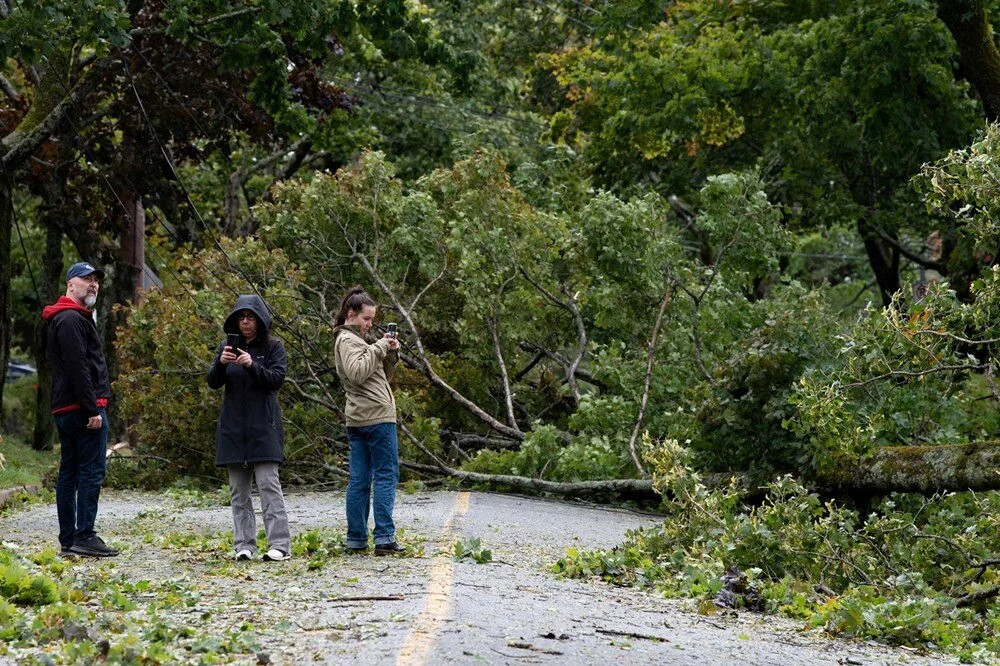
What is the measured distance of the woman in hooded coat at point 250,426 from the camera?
370 inches

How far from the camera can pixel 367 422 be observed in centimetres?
953

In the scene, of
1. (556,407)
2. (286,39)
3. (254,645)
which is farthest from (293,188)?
(254,645)

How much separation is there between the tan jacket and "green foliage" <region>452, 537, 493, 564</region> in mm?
Answer: 1003

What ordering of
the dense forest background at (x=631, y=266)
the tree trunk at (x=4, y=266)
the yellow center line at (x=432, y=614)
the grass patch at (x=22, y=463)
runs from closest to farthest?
the yellow center line at (x=432, y=614)
the dense forest background at (x=631, y=266)
the tree trunk at (x=4, y=266)
the grass patch at (x=22, y=463)

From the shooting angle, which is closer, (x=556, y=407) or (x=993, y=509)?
(x=993, y=509)

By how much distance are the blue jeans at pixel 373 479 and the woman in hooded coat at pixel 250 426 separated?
0.50m

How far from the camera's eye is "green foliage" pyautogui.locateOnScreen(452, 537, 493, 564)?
9156 millimetres

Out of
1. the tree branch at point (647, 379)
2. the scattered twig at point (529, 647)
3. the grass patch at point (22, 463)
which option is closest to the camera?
the scattered twig at point (529, 647)

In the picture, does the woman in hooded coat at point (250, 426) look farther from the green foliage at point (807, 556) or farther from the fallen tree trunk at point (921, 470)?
the fallen tree trunk at point (921, 470)

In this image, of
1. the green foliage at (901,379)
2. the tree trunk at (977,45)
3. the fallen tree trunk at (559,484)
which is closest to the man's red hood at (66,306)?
the green foliage at (901,379)

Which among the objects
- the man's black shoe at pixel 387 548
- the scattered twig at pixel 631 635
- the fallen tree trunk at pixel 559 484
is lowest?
the fallen tree trunk at pixel 559 484

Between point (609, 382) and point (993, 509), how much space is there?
24.7 feet

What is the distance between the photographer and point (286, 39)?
1989 centimetres

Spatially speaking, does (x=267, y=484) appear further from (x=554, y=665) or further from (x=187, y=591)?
(x=554, y=665)
